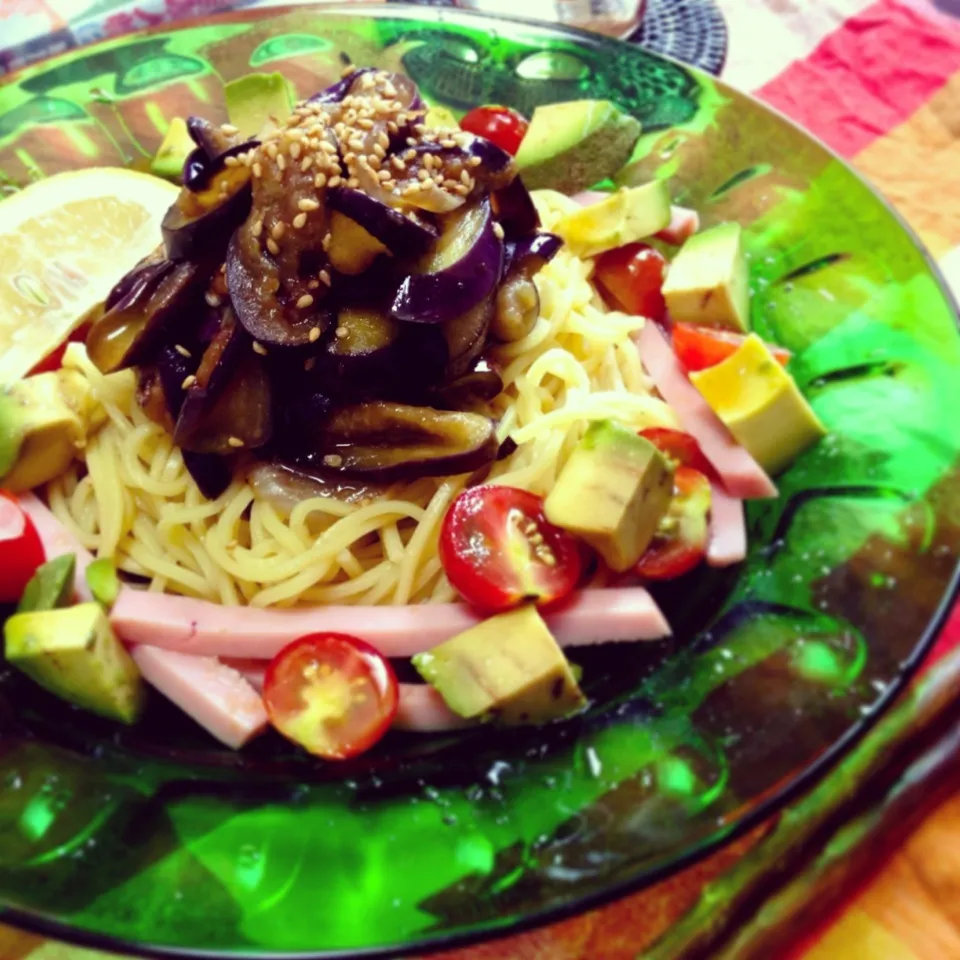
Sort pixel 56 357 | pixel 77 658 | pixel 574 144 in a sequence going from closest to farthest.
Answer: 1. pixel 77 658
2. pixel 56 357
3. pixel 574 144

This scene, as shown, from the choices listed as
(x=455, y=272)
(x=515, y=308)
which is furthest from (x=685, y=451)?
(x=455, y=272)

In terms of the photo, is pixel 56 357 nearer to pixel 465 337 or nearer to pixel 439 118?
pixel 465 337

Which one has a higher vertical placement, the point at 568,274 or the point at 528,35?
the point at 528,35

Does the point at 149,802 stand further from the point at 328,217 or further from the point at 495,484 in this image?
the point at 328,217

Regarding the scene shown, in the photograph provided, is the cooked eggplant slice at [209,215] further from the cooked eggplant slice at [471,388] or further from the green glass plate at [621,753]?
the green glass plate at [621,753]

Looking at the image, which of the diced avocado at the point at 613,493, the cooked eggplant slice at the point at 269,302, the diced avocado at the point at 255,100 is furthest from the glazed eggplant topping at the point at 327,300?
the diced avocado at the point at 255,100

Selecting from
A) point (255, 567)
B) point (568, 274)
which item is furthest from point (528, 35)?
point (255, 567)
